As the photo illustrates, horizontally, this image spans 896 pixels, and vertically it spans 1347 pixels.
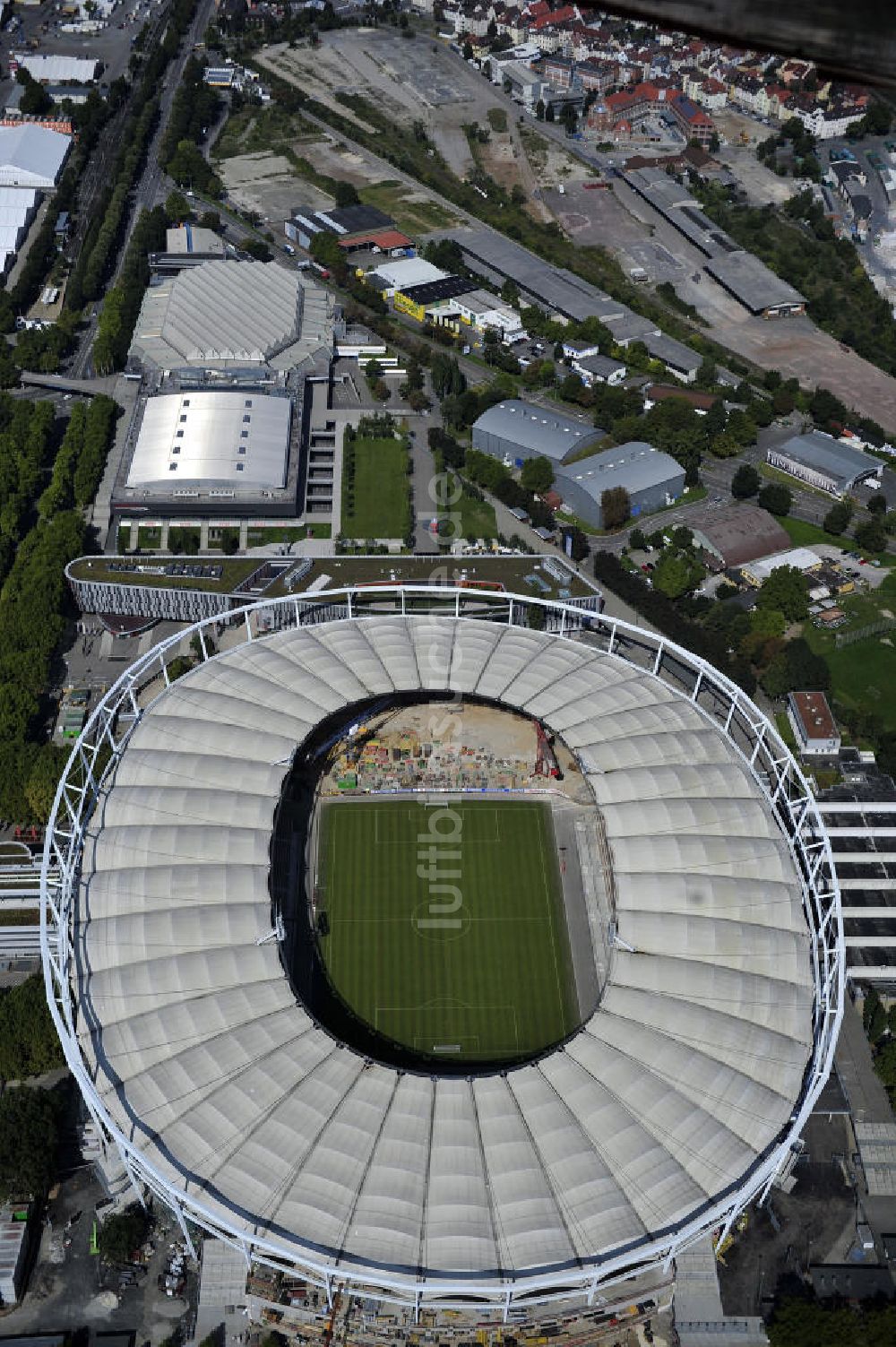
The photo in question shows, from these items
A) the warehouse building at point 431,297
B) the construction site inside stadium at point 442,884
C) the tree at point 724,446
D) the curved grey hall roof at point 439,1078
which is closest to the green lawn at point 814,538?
the tree at point 724,446

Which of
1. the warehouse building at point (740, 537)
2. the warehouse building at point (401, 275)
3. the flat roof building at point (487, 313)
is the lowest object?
the warehouse building at point (740, 537)

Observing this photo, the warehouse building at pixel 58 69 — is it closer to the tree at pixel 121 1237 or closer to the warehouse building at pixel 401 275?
the warehouse building at pixel 401 275

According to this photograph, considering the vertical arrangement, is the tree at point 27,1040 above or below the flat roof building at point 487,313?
below

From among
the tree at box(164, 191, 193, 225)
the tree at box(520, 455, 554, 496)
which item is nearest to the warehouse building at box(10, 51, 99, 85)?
the tree at box(164, 191, 193, 225)

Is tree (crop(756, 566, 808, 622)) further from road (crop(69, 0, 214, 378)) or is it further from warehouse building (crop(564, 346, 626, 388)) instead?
road (crop(69, 0, 214, 378))

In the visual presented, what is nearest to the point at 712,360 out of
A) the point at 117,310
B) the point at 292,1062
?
the point at 117,310

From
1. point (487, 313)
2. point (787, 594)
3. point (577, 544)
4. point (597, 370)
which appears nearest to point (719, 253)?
point (487, 313)

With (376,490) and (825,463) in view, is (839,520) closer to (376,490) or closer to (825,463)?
(825,463)
